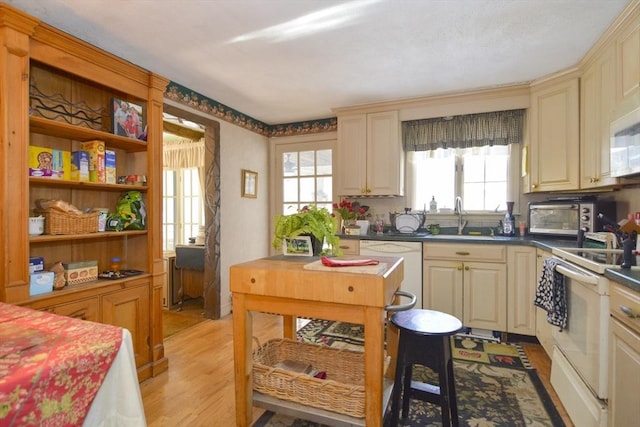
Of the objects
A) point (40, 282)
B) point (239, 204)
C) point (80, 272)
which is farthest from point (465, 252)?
point (40, 282)

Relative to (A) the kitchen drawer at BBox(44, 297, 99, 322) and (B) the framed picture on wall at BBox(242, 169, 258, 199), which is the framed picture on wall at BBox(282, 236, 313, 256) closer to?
(A) the kitchen drawer at BBox(44, 297, 99, 322)

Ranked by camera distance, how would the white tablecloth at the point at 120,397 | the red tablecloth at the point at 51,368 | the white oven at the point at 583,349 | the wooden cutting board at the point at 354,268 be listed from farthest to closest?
the white oven at the point at 583,349 < the wooden cutting board at the point at 354,268 < the white tablecloth at the point at 120,397 < the red tablecloth at the point at 51,368

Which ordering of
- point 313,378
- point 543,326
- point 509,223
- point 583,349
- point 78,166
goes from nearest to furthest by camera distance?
point 313,378, point 583,349, point 78,166, point 543,326, point 509,223

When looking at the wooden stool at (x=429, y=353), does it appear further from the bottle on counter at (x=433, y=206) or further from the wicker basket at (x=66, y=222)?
the bottle on counter at (x=433, y=206)

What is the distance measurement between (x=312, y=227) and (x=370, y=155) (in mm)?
2049

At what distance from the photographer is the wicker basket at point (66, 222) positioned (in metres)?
1.92

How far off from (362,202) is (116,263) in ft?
8.65

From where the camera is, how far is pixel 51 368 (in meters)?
0.76

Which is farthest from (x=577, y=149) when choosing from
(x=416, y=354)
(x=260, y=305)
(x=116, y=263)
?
(x=116, y=263)

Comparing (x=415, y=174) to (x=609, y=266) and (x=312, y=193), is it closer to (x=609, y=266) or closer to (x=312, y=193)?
(x=312, y=193)

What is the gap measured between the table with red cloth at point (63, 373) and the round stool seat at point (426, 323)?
3.60 feet

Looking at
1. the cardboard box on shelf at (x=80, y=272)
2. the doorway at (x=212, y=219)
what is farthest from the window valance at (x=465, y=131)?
the cardboard box on shelf at (x=80, y=272)

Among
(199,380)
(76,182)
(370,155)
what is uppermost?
(370,155)

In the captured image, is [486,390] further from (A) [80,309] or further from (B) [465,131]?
(A) [80,309]
